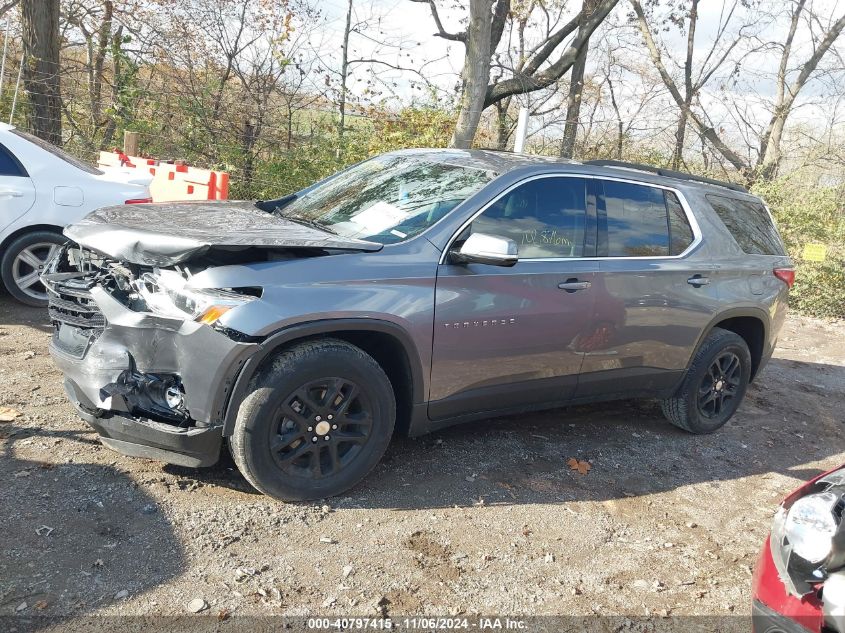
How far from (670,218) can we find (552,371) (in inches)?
58.8

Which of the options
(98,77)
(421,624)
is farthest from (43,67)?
(421,624)

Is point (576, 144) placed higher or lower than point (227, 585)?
higher

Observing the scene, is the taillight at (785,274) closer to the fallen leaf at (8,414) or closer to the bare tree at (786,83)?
the fallen leaf at (8,414)

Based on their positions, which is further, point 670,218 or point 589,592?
point 670,218

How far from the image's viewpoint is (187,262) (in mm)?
3320

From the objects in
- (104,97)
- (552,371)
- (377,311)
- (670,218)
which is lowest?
(552,371)

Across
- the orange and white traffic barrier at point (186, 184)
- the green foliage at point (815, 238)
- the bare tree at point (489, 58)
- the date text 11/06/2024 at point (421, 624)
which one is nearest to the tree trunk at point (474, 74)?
the bare tree at point (489, 58)

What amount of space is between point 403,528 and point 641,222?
257cm

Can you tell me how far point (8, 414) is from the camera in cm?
422

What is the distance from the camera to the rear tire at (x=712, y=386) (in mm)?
5215

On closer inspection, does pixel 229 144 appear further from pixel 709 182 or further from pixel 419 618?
pixel 419 618

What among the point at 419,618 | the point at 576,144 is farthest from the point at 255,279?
the point at 576,144

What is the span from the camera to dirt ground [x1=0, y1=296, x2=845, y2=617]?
2943 millimetres

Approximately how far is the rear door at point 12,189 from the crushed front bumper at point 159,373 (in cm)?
337
